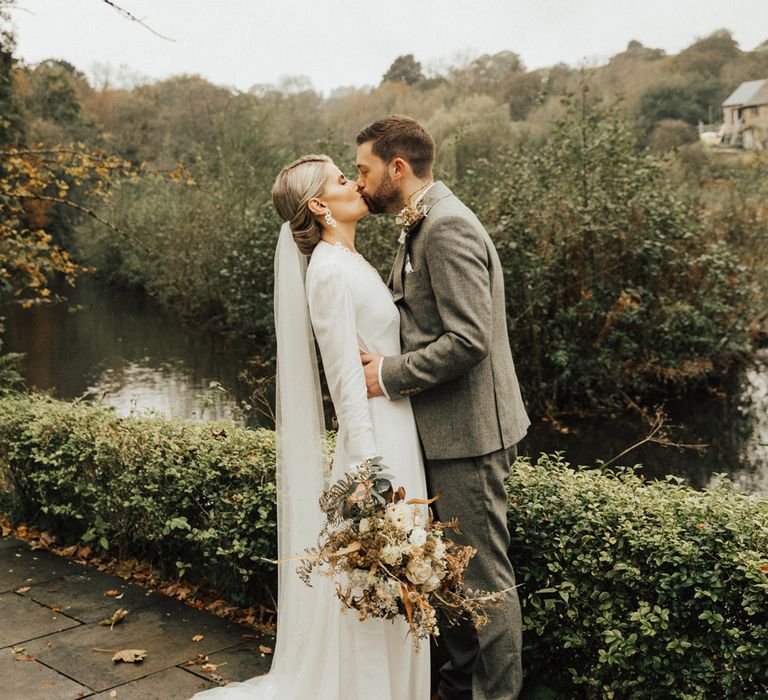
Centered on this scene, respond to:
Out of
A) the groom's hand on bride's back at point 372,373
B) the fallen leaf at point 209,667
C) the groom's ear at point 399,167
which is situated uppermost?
the groom's ear at point 399,167

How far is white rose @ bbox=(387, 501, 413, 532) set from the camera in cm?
278

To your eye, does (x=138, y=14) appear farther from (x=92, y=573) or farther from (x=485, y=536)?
(x=485, y=536)

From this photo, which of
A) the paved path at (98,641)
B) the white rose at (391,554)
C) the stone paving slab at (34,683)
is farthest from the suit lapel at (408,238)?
the stone paving slab at (34,683)

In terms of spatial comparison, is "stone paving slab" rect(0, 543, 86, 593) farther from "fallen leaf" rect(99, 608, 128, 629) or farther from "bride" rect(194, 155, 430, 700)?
"bride" rect(194, 155, 430, 700)

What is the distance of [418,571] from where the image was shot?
2.71m

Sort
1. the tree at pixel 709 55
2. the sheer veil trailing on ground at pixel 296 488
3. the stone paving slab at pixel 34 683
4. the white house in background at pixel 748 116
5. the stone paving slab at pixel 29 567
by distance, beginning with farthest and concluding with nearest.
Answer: the tree at pixel 709 55 → the white house in background at pixel 748 116 → the stone paving slab at pixel 29 567 → the stone paving slab at pixel 34 683 → the sheer veil trailing on ground at pixel 296 488

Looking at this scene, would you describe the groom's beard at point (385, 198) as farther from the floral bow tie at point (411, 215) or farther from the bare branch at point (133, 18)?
the bare branch at point (133, 18)

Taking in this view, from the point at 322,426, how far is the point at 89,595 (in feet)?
7.15

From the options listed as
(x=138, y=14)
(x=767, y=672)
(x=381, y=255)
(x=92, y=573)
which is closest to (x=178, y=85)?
(x=381, y=255)

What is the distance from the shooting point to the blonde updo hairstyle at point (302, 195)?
3.31 m

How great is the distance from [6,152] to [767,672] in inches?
336

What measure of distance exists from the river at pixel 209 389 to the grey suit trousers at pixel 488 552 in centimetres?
217

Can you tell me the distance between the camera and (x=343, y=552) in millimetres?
2789

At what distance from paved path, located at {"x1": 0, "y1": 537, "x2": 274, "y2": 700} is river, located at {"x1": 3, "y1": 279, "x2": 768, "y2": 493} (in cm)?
116
